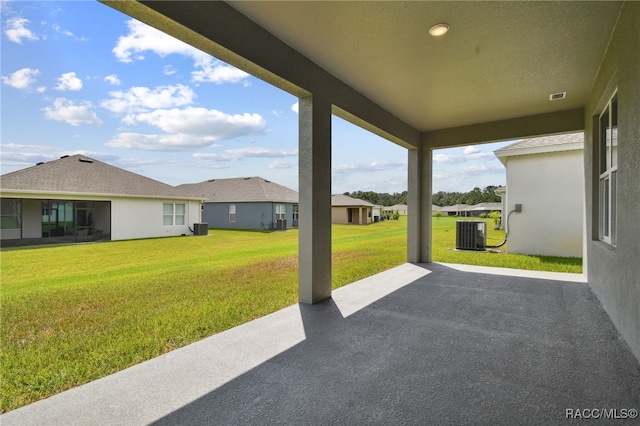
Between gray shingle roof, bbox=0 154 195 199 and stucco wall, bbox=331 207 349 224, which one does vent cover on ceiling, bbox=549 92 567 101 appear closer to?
gray shingle roof, bbox=0 154 195 199

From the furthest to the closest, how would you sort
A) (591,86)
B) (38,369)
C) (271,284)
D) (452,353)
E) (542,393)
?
(271,284)
(591,86)
(452,353)
(38,369)
(542,393)

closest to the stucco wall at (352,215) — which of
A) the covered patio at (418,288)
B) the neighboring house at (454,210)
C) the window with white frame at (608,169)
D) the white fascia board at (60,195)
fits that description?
the white fascia board at (60,195)

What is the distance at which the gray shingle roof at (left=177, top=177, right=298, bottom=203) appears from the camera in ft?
66.1

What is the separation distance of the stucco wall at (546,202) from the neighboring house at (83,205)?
14.1 m

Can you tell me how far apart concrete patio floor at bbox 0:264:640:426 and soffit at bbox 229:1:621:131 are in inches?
119

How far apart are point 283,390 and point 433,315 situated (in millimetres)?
2168

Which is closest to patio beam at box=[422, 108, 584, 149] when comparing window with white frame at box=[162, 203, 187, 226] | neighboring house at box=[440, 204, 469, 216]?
window with white frame at box=[162, 203, 187, 226]

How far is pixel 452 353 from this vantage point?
2553 mm

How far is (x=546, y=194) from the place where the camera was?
8.52 metres

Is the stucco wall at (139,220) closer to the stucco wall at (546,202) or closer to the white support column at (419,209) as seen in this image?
the white support column at (419,209)

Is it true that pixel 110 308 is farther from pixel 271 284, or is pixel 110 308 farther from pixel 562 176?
pixel 562 176

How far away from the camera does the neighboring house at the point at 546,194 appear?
814 centimetres

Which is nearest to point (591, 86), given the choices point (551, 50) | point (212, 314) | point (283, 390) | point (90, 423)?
point (551, 50)

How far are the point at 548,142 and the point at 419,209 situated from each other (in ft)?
14.9
